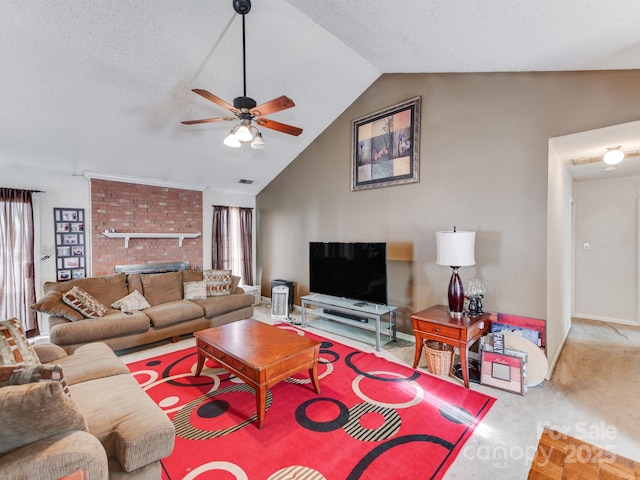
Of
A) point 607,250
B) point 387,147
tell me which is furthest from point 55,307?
point 607,250

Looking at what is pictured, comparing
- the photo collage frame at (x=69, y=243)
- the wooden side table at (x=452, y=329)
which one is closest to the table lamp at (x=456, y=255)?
the wooden side table at (x=452, y=329)

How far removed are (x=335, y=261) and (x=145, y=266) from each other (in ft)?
10.7

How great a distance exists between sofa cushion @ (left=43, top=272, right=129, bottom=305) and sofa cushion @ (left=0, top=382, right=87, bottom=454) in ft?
10.5

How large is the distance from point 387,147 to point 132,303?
13.5ft

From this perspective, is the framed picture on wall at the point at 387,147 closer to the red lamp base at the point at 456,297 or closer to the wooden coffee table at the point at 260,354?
the red lamp base at the point at 456,297

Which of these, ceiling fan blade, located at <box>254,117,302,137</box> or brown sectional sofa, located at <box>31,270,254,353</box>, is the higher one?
ceiling fan blade, located at <box>254,117,302,137</box>

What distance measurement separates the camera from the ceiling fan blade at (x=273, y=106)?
8.10ft

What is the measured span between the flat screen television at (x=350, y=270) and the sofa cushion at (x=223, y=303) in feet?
3.65

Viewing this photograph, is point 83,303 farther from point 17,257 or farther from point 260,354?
point 260,354

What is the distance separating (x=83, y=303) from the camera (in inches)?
141

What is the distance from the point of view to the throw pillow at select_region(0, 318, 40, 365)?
1859mm

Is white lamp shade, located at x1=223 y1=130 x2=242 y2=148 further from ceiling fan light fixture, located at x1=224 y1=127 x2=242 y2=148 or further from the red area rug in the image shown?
the red area rug

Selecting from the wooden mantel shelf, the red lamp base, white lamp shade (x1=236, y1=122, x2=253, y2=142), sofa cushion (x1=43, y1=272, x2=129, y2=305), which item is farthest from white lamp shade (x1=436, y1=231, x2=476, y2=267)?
the wooden mantel shelf

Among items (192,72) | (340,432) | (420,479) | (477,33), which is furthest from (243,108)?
(420,479)
